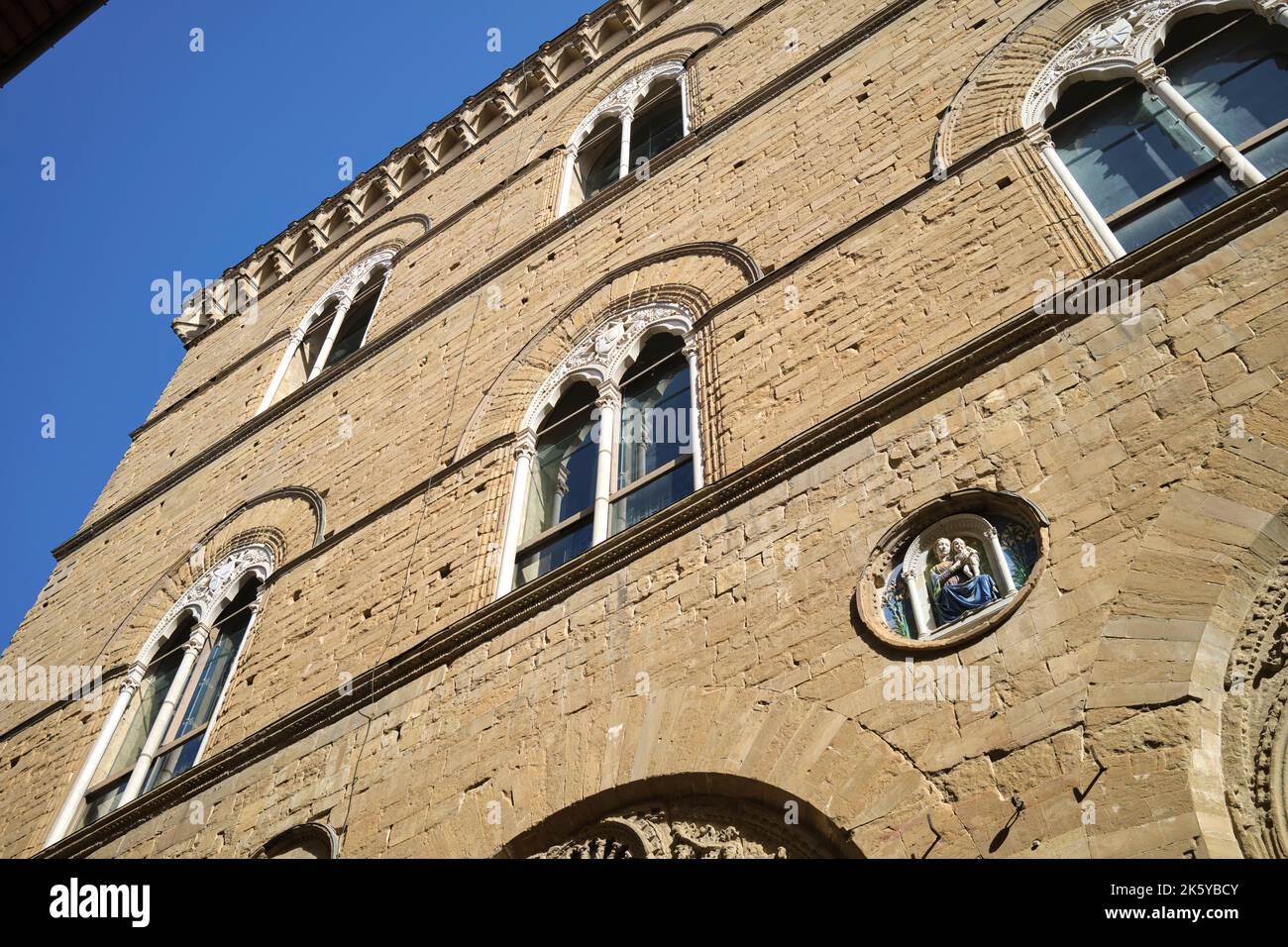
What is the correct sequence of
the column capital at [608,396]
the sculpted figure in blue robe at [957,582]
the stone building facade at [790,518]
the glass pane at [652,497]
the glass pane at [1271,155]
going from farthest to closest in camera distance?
the column capital at [608,396], the glass pane at [652,497], the glass pane at [1271,155], the sculpted figure in blue robe at [957,582], the stone building facade at [790,518]

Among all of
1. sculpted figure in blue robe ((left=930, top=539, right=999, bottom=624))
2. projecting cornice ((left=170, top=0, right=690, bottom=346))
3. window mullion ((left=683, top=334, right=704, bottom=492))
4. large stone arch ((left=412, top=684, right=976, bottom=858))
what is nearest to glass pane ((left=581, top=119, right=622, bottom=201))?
projecting cornice ((left=170, top=0, right=690, bottom=346))

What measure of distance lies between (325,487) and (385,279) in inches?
145

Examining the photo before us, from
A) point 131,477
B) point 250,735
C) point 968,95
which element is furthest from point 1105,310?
point 131,477

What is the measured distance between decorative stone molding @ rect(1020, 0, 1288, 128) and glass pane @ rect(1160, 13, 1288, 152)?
7cm

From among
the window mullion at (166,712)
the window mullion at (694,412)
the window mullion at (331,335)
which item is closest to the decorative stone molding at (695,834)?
the window mullion at (694,412)

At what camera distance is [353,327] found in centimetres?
1195

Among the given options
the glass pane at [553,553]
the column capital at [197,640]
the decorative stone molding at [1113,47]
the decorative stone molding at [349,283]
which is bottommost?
the glass pane at [553,553]

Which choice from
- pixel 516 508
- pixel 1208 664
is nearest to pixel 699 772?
pixel 1208 664

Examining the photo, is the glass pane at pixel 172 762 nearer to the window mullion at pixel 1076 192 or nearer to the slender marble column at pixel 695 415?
the slender marble column at pixel 695 415

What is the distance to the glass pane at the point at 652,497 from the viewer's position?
6.04 meters

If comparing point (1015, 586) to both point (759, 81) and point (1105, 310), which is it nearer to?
point (1105, 310)

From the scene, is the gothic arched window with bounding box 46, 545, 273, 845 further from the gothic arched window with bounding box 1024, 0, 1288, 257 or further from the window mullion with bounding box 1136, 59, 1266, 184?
Answer: the window mullion with bounding box 1136, 59, 1266, 184

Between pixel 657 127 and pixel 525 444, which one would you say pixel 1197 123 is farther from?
pixel 657 127

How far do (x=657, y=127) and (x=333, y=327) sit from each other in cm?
383
